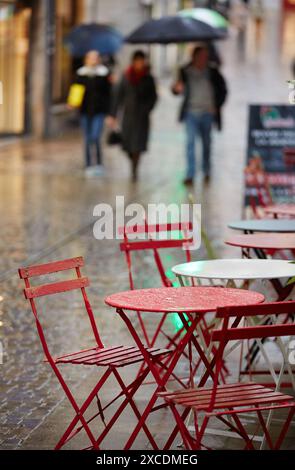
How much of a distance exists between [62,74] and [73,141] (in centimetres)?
381

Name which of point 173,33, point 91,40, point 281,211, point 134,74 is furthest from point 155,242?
point 91,40

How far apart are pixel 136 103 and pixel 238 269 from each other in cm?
1326

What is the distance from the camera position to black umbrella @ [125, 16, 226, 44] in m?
21.1

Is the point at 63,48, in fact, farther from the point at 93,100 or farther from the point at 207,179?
the point at 207,179

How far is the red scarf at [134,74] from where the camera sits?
20562 millimetres

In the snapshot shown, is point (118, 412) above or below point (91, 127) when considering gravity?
below

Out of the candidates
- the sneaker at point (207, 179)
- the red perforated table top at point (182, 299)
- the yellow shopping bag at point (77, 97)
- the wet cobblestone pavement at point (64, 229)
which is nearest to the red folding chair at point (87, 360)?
the red perforated table top at point (182, 299)

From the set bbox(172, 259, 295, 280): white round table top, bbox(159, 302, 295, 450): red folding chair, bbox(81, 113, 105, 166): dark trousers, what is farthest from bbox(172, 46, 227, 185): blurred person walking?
bbox(159, 302, 295, 450): red folding chair

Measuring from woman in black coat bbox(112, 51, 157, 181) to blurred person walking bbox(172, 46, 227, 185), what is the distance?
2.21ft

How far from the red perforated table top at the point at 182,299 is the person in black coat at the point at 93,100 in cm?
1446

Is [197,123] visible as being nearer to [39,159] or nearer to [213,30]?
[213,30]

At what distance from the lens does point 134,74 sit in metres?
20.6

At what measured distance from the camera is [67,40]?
83.7 feet

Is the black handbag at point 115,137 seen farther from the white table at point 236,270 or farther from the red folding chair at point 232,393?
the red folding chair at point 232,393
